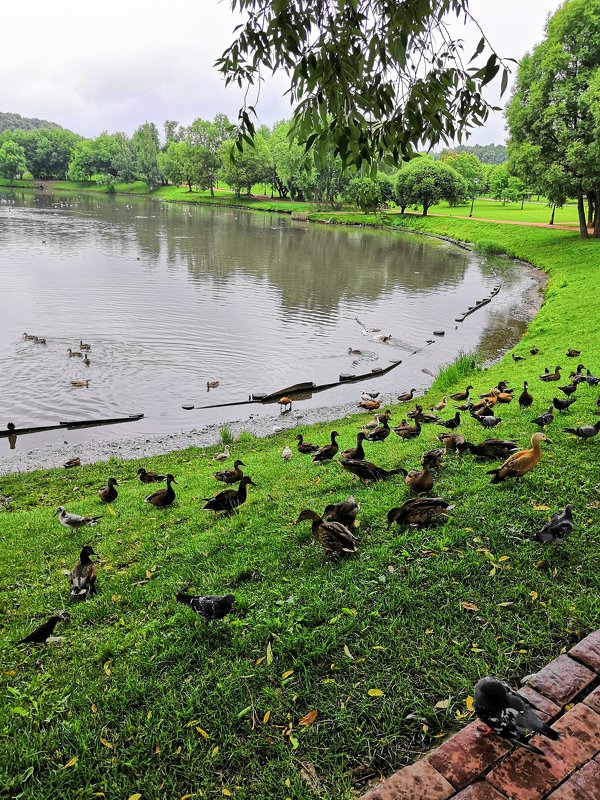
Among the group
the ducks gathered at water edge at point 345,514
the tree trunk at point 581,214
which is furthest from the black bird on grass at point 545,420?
the tree trunk at point 581,214

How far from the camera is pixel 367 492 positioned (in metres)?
7.14

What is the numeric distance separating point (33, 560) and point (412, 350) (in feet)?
56.2

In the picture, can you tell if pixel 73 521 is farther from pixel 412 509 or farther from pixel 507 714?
pixel 507 714

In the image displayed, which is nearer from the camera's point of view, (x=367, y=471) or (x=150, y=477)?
(x=367, y=471)

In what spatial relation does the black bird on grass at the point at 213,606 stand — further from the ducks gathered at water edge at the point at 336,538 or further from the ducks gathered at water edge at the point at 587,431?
the ducks gathered at water edge at the point at 587,431

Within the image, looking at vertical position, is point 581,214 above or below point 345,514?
above

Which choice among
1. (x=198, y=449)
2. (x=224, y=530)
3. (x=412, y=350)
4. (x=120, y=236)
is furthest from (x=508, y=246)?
(x=224, y=530)

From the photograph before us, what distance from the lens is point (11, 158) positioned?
4700 inches

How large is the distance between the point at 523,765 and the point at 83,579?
15.0ft

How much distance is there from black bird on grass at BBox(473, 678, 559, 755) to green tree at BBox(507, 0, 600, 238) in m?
38.0

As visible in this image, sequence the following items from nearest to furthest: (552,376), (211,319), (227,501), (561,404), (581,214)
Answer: (227,501)
(561,404)
(552,376)
(211,319)
(581,214)

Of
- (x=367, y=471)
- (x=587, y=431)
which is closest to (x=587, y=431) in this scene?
(x=587, y=431)

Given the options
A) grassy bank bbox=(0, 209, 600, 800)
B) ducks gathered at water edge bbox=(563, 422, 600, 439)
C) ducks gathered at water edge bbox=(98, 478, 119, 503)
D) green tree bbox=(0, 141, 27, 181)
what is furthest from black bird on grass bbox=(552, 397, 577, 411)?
green tree bbox=(0, 141, 27, 181)

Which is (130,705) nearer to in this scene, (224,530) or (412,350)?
(224,530)
